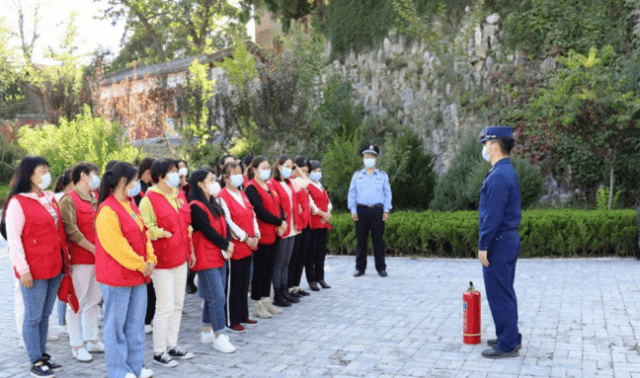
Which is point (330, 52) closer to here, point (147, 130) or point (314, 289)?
point (147, 130)

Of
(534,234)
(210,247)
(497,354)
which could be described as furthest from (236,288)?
(534,234)

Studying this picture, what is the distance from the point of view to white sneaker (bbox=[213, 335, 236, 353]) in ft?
20.6

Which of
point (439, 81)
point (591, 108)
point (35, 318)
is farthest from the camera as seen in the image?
point (439, 81)

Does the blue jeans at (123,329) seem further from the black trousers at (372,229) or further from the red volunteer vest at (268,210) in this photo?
the black trousers at (372,229)

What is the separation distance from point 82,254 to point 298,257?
3400mm

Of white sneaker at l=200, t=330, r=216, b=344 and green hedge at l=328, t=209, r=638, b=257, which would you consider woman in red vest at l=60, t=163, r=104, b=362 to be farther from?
green hedge at l=328, t=209, r=638, b=257

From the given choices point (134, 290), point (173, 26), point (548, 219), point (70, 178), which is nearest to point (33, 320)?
point (134, 290)

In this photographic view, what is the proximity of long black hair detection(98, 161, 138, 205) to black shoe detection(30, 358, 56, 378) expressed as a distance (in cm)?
163

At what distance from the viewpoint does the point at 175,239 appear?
227 inches

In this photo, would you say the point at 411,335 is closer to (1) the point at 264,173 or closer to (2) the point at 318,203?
(1) the point at 264,173

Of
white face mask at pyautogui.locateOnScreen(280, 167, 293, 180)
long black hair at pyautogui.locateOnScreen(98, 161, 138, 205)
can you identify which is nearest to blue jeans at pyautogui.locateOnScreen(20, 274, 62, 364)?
long black hair at pyautogui.locateOnScreen(98, 161, 138, 205)

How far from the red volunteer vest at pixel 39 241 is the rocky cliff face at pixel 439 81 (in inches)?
524

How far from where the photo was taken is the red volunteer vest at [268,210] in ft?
25.2

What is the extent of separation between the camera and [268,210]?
25.4 ft
